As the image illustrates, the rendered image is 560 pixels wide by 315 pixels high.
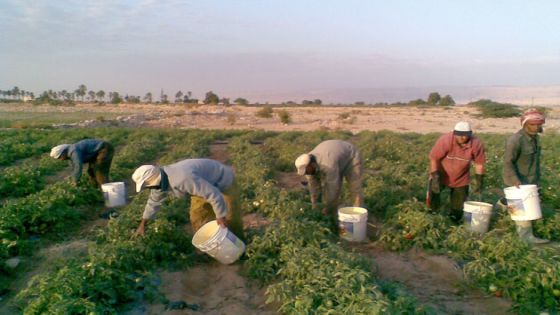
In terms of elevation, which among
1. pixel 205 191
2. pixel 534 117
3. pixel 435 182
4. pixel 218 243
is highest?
pixel 534 117

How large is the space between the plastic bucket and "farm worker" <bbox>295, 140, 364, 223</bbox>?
1352 millimetres

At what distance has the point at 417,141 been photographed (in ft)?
57.5

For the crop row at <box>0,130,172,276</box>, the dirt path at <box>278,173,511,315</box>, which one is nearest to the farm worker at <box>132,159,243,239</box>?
the dirt path at <box>278,173,511,315</box>

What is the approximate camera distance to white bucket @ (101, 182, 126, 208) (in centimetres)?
802

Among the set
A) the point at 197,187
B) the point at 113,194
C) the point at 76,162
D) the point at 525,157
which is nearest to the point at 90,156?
the point at 76,162

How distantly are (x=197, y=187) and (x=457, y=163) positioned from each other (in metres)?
3.64

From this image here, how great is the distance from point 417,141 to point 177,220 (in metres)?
12.5

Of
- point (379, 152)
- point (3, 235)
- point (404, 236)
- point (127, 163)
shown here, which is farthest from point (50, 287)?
point (379, 152)

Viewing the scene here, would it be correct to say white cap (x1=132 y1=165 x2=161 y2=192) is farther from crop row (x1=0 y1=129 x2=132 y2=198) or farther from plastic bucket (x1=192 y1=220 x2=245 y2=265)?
crop row (x1=0 y1=129 x2=132 y2=198)

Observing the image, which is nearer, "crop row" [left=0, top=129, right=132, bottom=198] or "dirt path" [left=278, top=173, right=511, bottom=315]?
"dirt path" [left=278, top=173, right=511, bottom=315]

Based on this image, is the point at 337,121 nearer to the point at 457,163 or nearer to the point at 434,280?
the point at 457,163

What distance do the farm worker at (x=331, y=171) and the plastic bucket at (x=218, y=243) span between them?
1.35 metres

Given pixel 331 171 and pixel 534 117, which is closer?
pixel 534 117

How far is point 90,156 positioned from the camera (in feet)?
27.5
